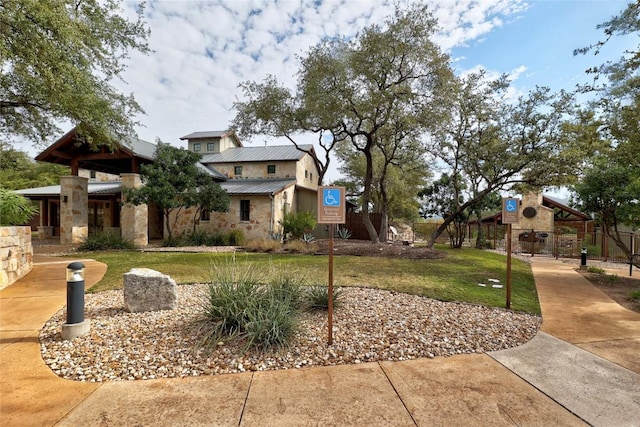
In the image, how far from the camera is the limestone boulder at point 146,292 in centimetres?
453

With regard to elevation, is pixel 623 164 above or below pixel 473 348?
above

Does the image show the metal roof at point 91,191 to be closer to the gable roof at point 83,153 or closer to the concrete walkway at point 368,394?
the gable roof at point 83,153

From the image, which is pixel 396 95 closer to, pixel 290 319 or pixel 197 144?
pixel 290 319

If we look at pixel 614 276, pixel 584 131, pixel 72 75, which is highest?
pixel 72 75

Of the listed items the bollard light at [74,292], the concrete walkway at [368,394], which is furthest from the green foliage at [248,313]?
the bollard light at [74,292]

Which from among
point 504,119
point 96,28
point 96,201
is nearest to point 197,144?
point 96,201

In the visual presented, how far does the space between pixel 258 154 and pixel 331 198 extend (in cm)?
1940

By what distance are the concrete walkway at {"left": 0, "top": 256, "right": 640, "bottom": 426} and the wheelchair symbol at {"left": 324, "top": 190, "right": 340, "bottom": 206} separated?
186cm

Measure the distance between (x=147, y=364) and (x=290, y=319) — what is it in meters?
1.55

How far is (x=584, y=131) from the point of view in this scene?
9344 millimetres

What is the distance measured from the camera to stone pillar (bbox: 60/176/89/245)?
14.6m

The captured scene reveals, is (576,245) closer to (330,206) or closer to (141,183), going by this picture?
(330,206)

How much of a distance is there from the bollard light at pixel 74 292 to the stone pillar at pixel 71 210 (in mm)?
13624

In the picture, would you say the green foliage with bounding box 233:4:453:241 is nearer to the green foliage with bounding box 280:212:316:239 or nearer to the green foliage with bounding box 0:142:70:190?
the green foliage with bounding box 280:212:316:239
